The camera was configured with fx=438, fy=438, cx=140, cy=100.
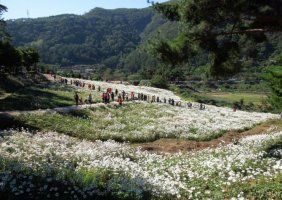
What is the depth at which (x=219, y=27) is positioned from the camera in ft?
71.5

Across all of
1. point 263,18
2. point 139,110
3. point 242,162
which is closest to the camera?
point 242,162

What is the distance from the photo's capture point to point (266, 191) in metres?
15.2

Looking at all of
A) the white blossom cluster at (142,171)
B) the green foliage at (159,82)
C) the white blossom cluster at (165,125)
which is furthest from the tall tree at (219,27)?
the green foliage at (159,82)

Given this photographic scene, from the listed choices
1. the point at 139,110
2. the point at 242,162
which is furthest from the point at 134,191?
the point at 139,110

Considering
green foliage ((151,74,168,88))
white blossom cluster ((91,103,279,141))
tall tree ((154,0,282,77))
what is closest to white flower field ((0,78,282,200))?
tall tree ((154,0,282,77))

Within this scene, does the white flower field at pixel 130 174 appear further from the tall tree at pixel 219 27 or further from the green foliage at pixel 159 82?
the green foliage at pixel 159 82

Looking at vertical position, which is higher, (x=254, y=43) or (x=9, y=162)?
(x=254, y=43)

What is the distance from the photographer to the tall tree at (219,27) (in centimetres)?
2000

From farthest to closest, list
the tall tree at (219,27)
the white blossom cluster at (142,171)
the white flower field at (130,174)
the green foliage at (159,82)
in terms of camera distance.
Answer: the green foliage at (159,82) < the tall tree at (219,27) < the white blossom cluster at (142,171) < the white flower field at (130,174)

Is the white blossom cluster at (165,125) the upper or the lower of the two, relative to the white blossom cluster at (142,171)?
lower

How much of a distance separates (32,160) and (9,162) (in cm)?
178

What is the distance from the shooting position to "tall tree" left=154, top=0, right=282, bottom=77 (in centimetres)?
2000

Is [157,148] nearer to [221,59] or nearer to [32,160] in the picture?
[221,59]

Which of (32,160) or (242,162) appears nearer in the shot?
(32,160)
